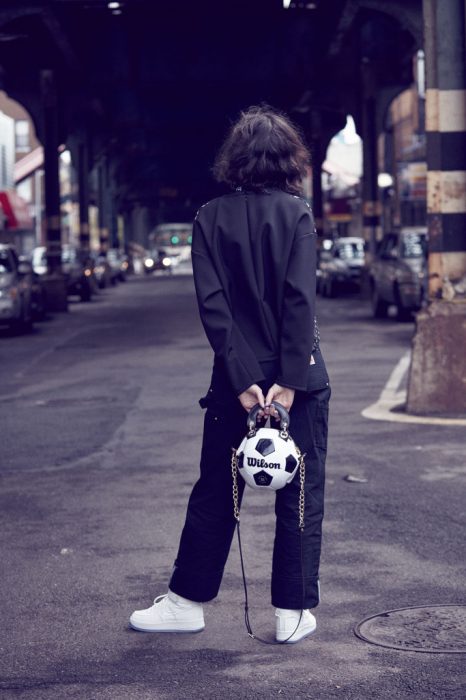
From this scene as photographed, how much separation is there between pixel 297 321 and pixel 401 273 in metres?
21.0

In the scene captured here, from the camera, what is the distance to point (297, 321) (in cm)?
500

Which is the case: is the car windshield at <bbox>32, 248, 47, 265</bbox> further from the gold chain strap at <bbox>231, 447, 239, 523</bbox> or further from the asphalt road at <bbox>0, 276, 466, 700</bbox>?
the gold chain strap at <bbox>231, 447, 239, 523</bbox>

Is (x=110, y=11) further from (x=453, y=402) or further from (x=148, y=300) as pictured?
(x=453, y=402)

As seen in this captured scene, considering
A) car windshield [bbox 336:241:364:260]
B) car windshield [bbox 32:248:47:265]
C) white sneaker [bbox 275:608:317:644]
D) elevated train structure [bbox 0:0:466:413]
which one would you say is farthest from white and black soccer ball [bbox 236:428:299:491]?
car windshield [bbox 32:248:47:265]

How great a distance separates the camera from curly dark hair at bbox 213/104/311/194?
5105 millimetres

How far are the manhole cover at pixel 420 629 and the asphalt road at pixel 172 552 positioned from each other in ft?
0.26

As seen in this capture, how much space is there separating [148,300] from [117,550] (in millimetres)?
34147

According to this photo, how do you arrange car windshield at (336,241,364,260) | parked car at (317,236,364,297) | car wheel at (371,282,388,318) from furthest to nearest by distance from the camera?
1. car windshield at (336,241,364,260)
2. parked car at (317,236,364,297)
3. car wheel at (371,282,388,318)

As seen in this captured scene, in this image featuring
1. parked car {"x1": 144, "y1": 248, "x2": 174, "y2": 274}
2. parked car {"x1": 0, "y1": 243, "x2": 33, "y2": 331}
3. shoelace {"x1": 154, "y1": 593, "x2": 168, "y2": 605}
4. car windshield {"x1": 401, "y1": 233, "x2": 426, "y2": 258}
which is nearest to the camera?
shoelace {"x1": 154, "y1": 593, "x2": 168, "y2": 605}

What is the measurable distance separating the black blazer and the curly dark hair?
0.06 m

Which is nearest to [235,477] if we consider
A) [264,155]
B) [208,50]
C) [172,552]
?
[264,155]

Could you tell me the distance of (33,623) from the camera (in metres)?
5.63

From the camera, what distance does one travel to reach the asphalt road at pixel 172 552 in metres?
4.85

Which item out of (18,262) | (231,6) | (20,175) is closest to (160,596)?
(18,262)
